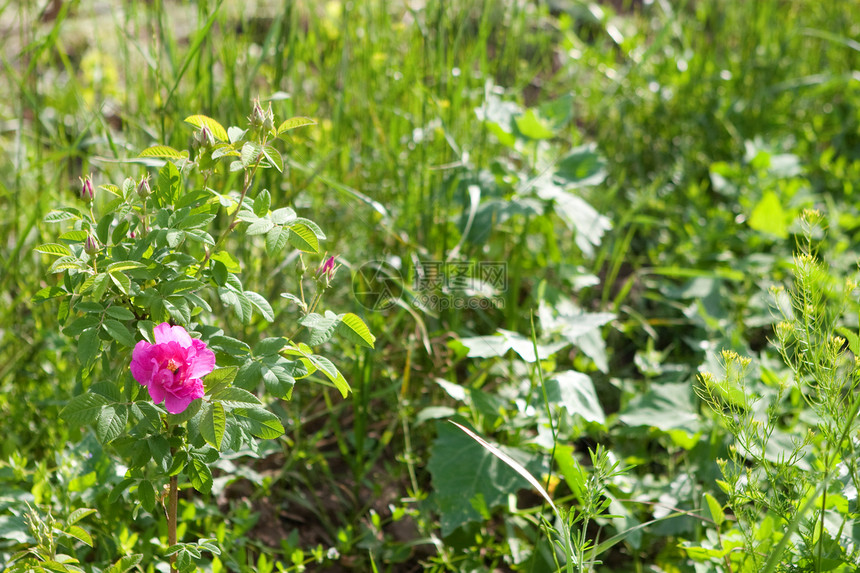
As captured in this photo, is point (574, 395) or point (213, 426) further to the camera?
point (574, 395)

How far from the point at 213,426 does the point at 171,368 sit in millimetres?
91

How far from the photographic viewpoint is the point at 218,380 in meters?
0.90

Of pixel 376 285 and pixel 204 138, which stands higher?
pixel 204 138

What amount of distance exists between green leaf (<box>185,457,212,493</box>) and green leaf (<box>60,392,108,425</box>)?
0.47 feet

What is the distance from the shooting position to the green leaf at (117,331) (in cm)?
89

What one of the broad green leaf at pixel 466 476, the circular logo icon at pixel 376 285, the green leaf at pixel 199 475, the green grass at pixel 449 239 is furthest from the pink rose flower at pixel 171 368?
the circular logo icon at pixel 376 285

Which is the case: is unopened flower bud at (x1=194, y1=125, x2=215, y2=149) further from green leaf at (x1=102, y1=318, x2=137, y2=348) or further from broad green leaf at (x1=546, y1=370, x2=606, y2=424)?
broad green leaf at (x1=546, y1=370, x2=606, y2=424)

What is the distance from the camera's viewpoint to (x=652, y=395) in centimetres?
152

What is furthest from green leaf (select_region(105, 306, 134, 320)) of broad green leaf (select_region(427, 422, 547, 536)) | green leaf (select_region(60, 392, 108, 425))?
broad green leaf (select_region(427, 422, 547, 536))

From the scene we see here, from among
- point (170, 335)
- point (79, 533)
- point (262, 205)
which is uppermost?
point (262, 205)

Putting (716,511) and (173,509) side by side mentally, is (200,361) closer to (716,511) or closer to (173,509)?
(173,509)

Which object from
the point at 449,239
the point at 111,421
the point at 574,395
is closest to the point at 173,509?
the point at 111,421
